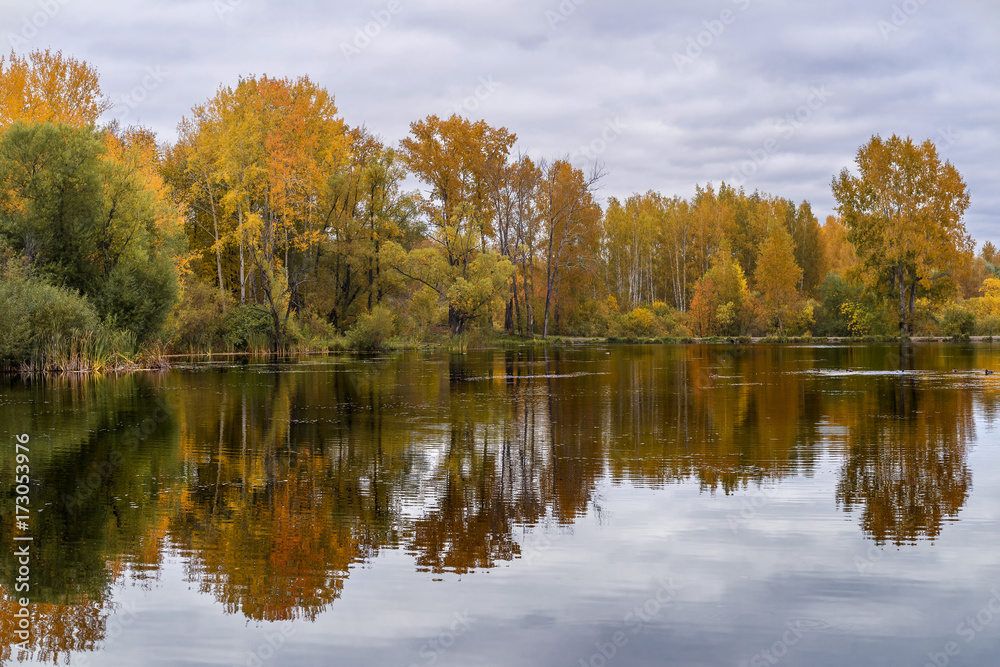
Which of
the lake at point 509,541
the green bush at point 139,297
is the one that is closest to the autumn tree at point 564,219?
the green bush at point 139,297

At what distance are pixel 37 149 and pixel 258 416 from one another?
20568 mm

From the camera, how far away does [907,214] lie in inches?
2463

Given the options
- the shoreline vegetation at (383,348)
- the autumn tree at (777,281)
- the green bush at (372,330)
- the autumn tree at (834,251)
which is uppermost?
the autumn tree at (834,251)

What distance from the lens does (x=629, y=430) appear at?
14258mm

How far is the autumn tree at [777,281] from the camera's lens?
75500 mm

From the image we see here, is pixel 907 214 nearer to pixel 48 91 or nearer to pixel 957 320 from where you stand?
pixel 957 320

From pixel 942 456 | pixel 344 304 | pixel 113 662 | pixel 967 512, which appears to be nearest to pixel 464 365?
pixel 344 304

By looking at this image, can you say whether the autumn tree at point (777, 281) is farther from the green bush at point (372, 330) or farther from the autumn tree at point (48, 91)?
the autumn tree at point (48, 91)

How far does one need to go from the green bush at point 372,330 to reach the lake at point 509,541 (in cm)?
3570

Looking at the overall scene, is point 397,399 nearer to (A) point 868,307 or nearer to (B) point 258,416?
(B) point 258,416

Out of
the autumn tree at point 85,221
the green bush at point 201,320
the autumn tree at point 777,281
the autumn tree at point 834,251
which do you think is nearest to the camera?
the autumn tree at point 85,221

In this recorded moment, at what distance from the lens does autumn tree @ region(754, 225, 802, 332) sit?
7550cm

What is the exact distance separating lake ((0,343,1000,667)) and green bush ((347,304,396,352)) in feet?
117

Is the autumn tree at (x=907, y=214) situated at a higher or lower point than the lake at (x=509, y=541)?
higher
